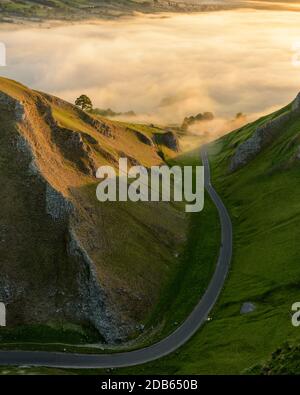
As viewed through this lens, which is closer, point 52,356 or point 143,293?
point 52,356

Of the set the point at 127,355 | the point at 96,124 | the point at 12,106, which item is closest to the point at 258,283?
the point at 127,355

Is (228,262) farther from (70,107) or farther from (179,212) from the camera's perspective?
(70,107)

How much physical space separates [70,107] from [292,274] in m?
105

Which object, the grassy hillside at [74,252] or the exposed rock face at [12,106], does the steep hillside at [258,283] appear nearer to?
the grassy hillside at [74,252]

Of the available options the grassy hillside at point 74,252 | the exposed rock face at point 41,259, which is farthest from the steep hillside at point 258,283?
the exposed rock face at point 41,259

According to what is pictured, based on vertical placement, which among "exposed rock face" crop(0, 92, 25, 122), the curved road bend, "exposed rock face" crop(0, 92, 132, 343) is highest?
"exposed rock face" crop(0, 92, 25, 122)

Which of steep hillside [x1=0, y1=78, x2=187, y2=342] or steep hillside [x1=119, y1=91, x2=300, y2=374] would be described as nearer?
steep hillside [x1=119, y1=91, x2=300, y2=374]

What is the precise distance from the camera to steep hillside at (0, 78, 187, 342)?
322ft

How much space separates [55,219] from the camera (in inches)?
4230

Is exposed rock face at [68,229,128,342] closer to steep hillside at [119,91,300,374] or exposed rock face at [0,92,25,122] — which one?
steep hillside at [119,91,300,374]

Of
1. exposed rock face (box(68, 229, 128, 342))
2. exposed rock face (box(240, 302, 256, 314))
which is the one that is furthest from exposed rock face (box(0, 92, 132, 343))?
exposed rock face (box(240, 302, 256, 314))
